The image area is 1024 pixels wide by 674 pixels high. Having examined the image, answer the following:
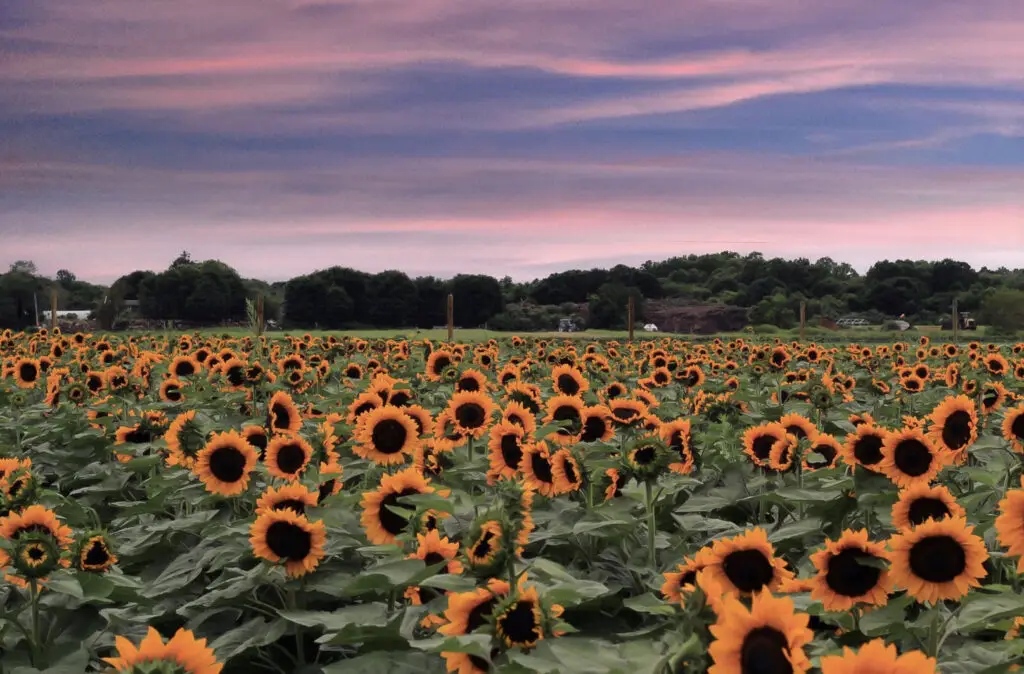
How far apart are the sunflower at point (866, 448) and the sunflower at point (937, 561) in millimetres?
2015

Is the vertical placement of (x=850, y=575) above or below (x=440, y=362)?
below

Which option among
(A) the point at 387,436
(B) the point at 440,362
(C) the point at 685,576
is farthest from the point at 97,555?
(B) the point at 440,362

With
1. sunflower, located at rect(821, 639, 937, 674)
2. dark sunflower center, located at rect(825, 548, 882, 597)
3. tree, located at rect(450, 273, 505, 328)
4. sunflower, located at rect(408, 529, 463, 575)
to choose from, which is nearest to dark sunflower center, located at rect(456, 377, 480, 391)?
sunflower, located at rect(408, 529, 463, 575)

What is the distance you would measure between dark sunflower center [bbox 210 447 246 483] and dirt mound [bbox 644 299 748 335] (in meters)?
77.6

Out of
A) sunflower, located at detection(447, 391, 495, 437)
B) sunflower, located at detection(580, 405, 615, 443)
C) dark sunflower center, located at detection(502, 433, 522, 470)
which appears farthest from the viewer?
sunflower, located at detection(580, 405, 615, 443)

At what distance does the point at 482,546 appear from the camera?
9.99ft

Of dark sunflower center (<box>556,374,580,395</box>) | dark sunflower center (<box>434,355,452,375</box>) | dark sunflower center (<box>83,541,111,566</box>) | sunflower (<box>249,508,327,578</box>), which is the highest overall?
dark sunflower center (<box>434,355,452,375</box>)

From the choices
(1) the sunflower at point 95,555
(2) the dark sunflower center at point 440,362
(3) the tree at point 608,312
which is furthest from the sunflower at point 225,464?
(3) the tree at point 608,312

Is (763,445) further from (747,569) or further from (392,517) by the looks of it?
(747,569)

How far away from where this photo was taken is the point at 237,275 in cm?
8906

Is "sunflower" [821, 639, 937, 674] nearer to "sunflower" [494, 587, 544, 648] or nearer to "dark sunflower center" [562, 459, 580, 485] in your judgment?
"sunflower" [494, 587, 544, 648]

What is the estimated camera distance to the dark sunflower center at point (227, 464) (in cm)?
534

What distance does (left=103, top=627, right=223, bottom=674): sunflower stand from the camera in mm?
2484

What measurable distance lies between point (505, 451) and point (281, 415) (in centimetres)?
206
